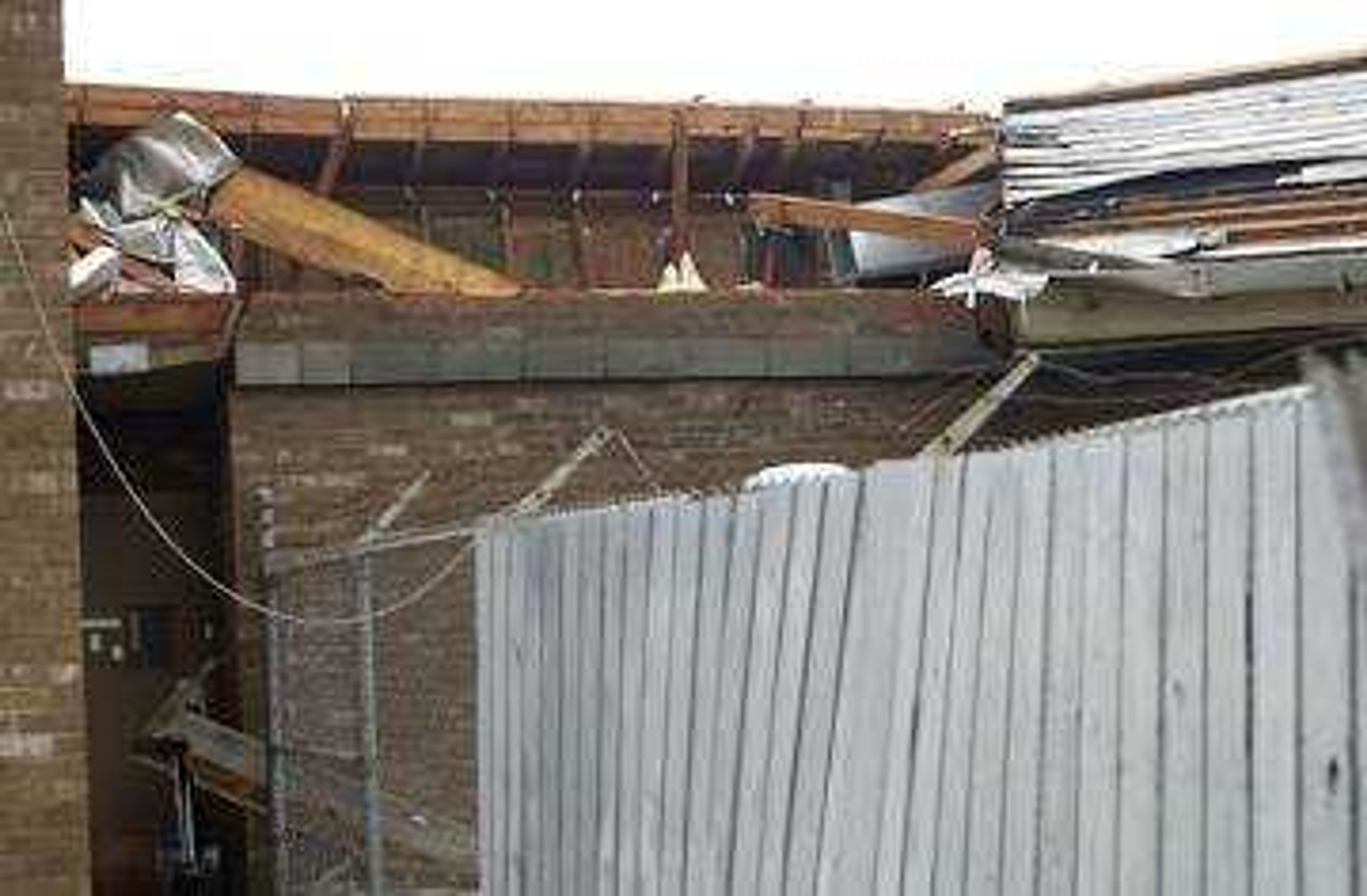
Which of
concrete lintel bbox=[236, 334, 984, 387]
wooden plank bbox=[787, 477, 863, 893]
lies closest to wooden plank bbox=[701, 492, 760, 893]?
wooden plank bbox=[787, 477, 863, 893]

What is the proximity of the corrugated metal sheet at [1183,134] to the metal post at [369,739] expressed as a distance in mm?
4578

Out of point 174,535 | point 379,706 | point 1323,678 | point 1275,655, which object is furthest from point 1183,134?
point 1323,678

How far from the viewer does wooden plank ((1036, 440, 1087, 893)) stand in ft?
11.3

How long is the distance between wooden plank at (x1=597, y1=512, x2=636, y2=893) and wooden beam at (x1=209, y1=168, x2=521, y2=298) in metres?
6.20

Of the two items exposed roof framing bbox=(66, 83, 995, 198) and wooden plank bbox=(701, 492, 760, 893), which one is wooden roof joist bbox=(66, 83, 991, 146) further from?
wooden plank bbox=(701, 492, 760, 893)

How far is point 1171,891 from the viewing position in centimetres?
313

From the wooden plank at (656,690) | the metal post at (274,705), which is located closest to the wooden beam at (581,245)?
the metal post at (274,705)

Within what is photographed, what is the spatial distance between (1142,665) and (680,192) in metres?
11.1

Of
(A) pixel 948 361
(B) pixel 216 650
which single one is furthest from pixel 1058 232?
(B) pixel 216 650

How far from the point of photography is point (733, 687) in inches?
200

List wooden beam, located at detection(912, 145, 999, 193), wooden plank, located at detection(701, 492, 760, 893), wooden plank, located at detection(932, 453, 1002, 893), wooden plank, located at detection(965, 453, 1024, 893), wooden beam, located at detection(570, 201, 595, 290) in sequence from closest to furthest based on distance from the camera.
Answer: wooden plank, located at detection(965, 453, 1024, 893) → wooden plank, located at detection(932, 453, 1002, 893) → wooden plank, located at detection(701, 492, 760, 893) → wooden beam, located at detection(912, 145, 999, 193) → wooden beam, located at detection(570, 201, 595, 290)

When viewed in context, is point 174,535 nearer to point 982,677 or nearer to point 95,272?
point 95,272

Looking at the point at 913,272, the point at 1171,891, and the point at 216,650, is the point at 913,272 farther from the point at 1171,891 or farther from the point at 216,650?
the point at 1171,891

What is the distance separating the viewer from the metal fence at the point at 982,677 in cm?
287
